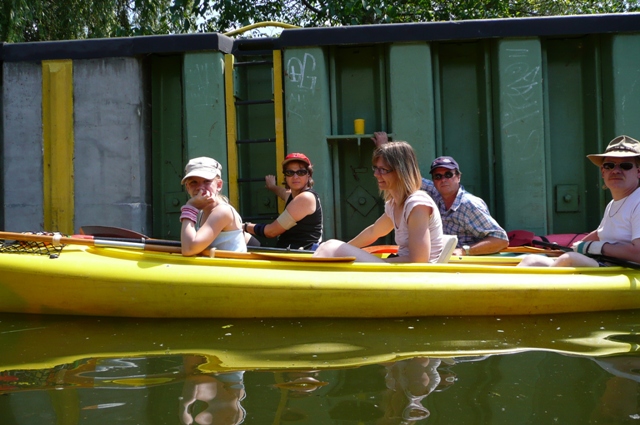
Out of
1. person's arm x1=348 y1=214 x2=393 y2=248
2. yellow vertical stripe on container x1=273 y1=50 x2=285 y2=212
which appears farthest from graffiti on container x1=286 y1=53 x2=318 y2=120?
person's arm x1=348 y1=214 x2=393 y2=248

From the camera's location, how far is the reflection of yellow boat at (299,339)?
3.27 m

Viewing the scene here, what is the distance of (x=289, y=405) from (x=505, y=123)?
14.4 ft

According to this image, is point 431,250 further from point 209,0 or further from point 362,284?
point 209,0

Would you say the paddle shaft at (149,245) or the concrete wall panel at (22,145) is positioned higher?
the concrete wall panel at (22,145)

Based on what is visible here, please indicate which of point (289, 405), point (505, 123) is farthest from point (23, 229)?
point (289, 405)

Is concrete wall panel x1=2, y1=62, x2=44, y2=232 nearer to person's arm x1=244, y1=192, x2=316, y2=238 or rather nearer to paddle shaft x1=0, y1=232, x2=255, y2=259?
paddle shaft x1=0, y1=232, x2=255, y2=259

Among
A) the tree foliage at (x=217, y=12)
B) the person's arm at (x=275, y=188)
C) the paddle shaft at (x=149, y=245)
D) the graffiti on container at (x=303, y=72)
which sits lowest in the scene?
the paddle shaft at (x=149, y=245)

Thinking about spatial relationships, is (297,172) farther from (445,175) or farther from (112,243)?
(112,243)

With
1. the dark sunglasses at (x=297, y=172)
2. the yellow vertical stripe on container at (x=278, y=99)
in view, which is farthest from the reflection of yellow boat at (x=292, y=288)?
the yellow vertical stripe on container at (x=278, y=99)

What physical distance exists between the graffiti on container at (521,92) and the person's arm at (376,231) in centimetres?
215

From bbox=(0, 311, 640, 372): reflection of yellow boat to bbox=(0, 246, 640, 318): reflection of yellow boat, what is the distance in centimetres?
7

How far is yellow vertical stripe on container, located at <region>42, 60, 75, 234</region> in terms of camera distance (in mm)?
6590

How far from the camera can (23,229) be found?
6.65 metres

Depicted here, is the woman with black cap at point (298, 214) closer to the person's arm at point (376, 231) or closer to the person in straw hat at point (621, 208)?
the person's arm at point (376, 231)
